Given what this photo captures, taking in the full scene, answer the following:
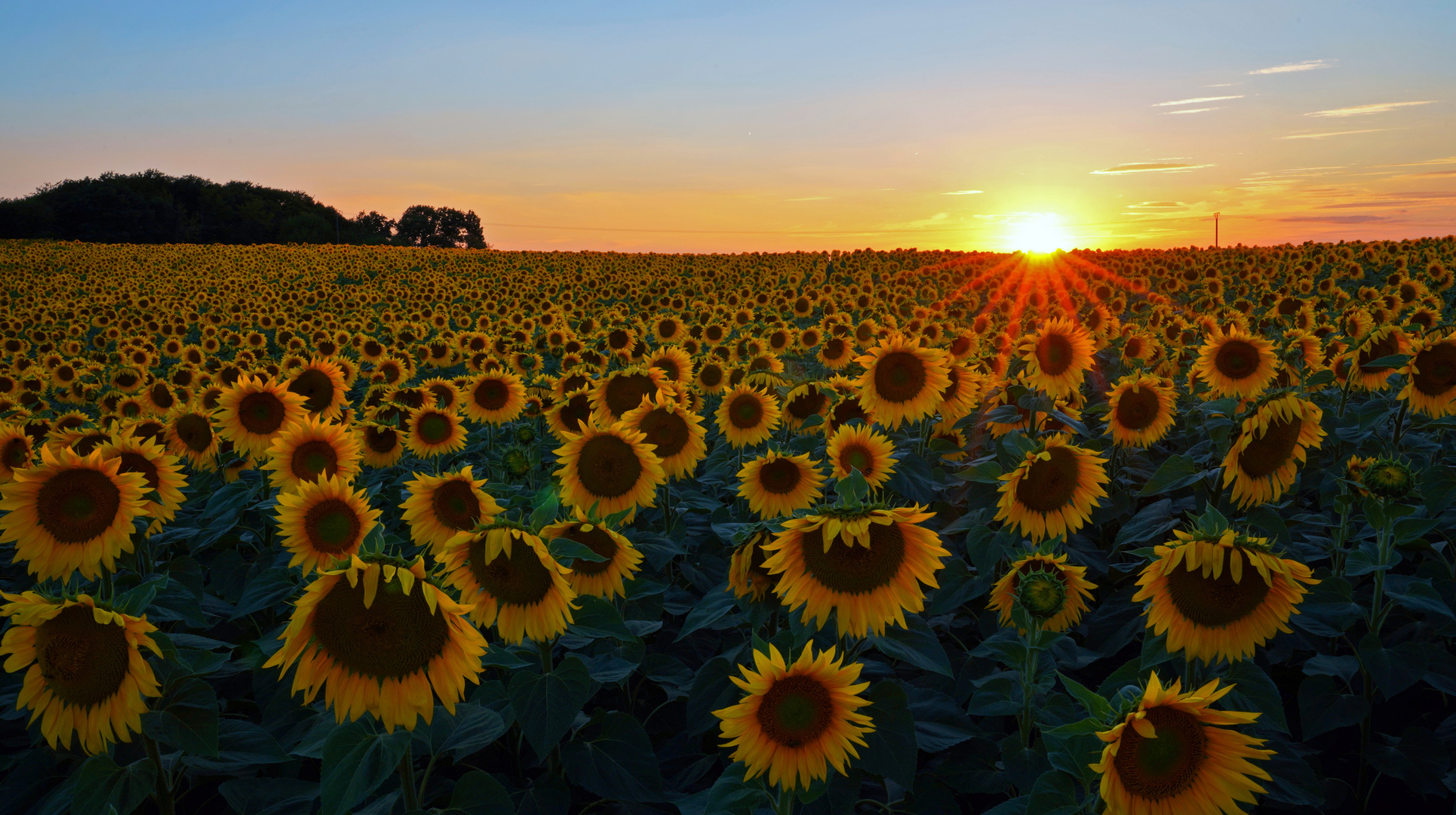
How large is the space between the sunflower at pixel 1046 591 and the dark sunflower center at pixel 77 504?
4280 millimetres

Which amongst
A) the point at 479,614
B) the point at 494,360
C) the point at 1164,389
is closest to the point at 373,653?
the point at 479,614

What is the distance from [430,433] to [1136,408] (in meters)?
5.53

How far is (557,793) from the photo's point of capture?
305cm

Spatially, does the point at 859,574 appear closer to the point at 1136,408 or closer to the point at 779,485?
the point at 779,485

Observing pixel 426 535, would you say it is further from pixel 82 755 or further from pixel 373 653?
pixel 373 653

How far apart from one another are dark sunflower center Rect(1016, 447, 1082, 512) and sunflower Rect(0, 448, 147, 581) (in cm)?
447

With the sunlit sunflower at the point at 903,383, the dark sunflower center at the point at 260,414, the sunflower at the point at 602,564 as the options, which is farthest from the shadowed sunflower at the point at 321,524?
the sunlit sunflower at the point at 903,383

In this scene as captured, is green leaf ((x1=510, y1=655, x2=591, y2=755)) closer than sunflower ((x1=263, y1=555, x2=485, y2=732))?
No

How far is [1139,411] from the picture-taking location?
5.67 m

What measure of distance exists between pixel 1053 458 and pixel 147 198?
106295 millimetres

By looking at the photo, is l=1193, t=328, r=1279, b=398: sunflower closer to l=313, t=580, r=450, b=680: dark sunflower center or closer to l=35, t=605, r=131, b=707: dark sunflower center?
l=313, t=580, r=450, b=680: dark sunflower center

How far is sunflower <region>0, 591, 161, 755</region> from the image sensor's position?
2.47 m

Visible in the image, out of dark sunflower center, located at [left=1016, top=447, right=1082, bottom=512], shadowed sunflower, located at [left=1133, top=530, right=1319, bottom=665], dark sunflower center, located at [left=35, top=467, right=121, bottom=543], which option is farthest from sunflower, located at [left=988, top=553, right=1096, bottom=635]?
dark sunflower center, located at [left=35, top=467, right=121, bottom=543]

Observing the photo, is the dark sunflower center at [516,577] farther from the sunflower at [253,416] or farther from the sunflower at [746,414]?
the sunflower at [253,416]
